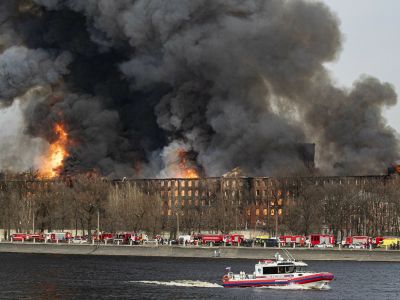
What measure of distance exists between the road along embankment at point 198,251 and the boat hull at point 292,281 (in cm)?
2787

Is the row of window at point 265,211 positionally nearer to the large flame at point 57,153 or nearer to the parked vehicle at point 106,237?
the parked vehicle at point 106,237

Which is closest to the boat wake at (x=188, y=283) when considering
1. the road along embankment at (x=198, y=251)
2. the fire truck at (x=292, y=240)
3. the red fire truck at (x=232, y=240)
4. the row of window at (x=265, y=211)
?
the road along embankment at (x=198, y=251)

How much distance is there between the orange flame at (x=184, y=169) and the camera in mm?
174375

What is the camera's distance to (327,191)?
149000mm

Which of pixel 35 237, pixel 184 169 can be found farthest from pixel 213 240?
pixel 184 169

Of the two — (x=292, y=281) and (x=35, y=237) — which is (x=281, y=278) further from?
(x=35, y=237)

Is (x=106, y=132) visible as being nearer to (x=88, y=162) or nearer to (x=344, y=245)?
(x=88, y=162)

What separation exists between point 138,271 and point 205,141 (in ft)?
216

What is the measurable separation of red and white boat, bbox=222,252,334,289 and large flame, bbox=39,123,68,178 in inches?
3921

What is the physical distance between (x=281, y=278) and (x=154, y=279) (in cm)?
1435

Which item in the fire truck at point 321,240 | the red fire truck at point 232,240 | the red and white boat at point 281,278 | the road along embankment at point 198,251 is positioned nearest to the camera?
the red and white boat at point 281,278

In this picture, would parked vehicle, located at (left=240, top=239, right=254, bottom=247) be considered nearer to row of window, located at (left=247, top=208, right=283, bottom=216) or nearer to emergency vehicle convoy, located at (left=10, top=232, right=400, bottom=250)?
emergency vehicle convoy, located at (left=10, top=232, right=400, bottom=250)

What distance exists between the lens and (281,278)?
90250mm

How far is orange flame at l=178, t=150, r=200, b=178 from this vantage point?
572ft
